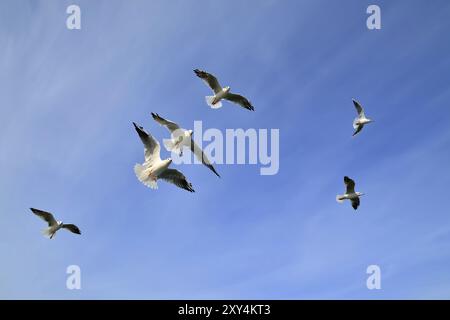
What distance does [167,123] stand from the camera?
17.8m

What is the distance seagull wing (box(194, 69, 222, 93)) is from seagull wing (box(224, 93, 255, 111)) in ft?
1.64

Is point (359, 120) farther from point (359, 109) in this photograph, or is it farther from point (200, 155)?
point (200, 155)

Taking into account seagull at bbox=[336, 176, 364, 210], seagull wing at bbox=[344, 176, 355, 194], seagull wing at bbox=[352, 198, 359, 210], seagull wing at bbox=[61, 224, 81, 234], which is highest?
seagull wing at bbox=[344, 176, 355, 194]

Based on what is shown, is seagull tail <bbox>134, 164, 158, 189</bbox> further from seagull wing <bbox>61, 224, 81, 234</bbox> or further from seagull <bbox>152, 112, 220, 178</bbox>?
seagull wing <bbox>61, 224, 81, 234</bbox>

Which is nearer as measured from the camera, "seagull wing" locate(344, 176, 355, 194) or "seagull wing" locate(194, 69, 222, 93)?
"seagull wing" locate(194, 69, 222, 93)

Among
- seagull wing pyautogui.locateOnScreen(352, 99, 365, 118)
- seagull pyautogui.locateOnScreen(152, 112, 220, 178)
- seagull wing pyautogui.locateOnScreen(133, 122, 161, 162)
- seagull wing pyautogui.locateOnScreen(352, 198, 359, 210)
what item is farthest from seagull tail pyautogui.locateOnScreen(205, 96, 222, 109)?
seagull wing pyautogui.locateOnScreen(352, 198, 359, 210)

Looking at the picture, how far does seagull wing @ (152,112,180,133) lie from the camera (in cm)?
1773

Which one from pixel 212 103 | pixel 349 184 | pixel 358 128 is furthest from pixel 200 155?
pixel 358 128
